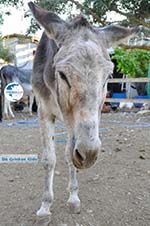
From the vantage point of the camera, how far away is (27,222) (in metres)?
2.84

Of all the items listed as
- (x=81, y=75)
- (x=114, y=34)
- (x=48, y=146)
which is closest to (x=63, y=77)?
(x=81, y=75)

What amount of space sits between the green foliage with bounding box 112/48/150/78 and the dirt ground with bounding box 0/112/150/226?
6.34 metres

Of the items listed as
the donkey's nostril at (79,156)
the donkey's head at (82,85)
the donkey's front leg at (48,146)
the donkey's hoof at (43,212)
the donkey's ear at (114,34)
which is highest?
the donkey's ear at (114,34)

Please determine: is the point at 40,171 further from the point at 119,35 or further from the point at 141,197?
the point at 119,35

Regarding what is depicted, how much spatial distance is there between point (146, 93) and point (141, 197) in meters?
10.3

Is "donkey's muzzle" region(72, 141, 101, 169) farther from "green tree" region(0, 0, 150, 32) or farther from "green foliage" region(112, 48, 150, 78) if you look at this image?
"green foliage" region(112, 48, 150, 78)

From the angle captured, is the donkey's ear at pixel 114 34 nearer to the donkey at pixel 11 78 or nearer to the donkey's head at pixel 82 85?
the donkey's head at pixel 82 85

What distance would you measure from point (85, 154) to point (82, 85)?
1.32ft

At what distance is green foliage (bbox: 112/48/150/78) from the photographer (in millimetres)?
11539

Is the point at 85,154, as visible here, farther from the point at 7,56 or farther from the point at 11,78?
the point at 7,56

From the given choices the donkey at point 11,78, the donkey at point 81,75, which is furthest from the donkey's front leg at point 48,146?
the donkey at point 11,78

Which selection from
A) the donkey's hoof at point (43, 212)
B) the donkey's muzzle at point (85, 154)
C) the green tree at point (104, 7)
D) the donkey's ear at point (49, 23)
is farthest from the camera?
the green tree at point (104, 7)

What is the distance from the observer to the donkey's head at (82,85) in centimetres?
190

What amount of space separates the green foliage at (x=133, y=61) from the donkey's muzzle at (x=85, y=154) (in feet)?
31.0
